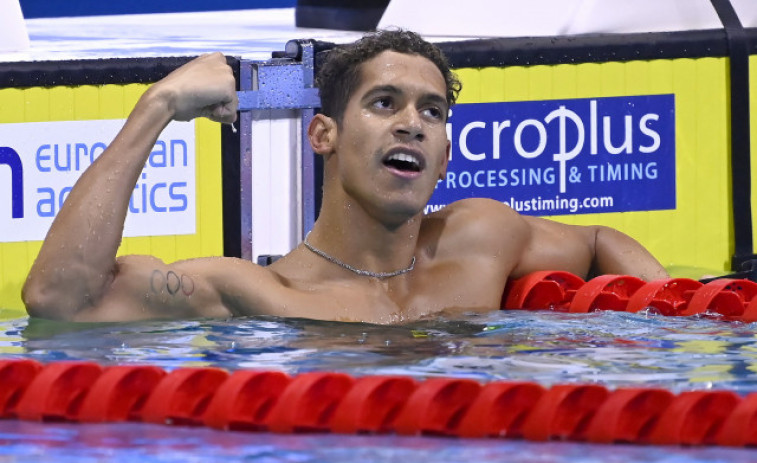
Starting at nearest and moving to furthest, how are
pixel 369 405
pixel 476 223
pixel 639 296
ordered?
pixel 369 405
pixel 639 296
pixel 476 223

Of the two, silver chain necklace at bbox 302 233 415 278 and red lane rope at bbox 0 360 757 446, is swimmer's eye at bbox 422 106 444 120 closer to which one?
silver chain necklace at bbox 302 233 415 278

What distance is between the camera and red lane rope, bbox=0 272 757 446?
265 cm

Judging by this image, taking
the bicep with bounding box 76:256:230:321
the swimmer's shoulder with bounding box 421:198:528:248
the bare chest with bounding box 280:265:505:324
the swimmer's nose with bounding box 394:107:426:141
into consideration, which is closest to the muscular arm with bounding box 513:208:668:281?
the swimmer's shoulder with bounding box 421:198:528:248

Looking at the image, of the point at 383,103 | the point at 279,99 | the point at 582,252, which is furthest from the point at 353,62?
the point at 279,99

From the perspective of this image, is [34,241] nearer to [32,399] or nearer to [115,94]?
[115,94]

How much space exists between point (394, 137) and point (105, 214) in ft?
2.76

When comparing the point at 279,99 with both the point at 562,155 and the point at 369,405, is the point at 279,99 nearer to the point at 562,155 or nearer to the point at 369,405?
the point at 562,155

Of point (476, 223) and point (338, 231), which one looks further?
point (476, 223)

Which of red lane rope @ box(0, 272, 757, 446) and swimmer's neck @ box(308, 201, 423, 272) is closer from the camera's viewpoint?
red lane rope @ box(0, 272, 757, 446)

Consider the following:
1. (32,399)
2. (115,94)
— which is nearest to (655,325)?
(32,399)

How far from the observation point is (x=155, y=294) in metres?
3.53

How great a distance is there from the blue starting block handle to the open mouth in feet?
4.79

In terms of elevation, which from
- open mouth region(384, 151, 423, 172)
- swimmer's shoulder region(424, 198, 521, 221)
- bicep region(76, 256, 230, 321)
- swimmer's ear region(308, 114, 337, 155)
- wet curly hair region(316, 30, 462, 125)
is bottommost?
bicep region(76, 256, 230, 321)

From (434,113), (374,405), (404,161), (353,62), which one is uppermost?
(353,62)
